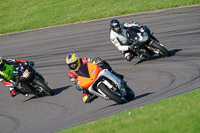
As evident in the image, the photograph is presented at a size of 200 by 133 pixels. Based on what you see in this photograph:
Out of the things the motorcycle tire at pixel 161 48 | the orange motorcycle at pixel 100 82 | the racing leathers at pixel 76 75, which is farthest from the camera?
the motorcycle tire at pixel 161 48

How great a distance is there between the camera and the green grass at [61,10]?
90.6 feet

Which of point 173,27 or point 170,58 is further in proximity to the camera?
point 173,27

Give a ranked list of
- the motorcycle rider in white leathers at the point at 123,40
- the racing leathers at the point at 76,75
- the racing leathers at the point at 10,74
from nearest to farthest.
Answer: the racing leathers at the point at 76,75 → the racing leathers at the point at 10,74 → the motorcycle rider in white leathers at the point at 123,40

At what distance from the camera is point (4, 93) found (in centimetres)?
1684

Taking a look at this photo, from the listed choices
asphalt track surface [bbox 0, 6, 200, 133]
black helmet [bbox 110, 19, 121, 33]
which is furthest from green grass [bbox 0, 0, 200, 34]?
black helmet [bbox 110, 19, 121, 33]

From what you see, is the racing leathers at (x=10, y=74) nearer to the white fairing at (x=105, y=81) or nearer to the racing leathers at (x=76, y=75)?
the racing leathers at (x=76, y=75)

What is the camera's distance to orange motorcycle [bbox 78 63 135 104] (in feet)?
34.5

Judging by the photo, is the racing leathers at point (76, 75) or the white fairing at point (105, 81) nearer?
the white fairing at point (105, 81)

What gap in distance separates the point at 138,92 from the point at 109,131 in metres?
5.28

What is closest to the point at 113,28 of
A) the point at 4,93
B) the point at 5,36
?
the point at 4,93

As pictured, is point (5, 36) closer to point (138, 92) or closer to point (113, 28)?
point (113, 28)

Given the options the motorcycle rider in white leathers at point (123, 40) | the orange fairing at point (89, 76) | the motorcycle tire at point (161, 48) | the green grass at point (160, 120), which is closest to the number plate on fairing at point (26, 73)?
the motorcycle rider in white leathers at point (123, 40)

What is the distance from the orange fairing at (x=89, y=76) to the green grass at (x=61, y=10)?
15.7 meters

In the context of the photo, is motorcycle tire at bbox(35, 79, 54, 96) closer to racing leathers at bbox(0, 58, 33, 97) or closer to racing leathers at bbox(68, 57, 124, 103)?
racing leathers at bbox(0, 58, 33, 97)
